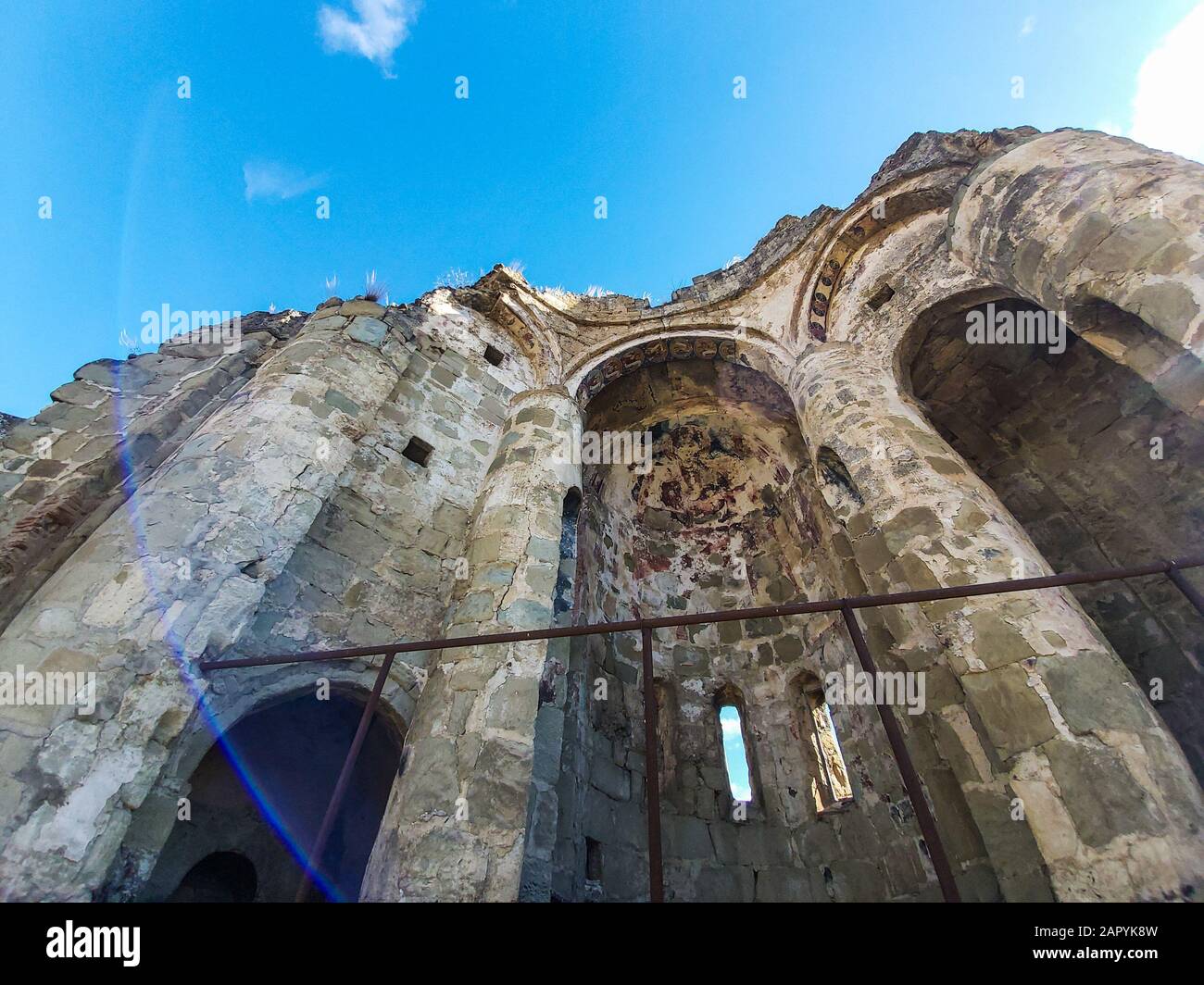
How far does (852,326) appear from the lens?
7609mm

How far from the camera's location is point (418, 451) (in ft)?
19.7

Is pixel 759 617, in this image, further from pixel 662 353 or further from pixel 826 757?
pixel 662 353

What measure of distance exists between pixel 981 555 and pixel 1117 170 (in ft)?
9.75

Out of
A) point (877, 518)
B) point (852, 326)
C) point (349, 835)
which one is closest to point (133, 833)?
point (349, 835)

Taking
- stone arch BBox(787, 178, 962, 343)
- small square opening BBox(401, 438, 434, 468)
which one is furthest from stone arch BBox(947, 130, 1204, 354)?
small square opening BBox(401, 438, 434, 468)

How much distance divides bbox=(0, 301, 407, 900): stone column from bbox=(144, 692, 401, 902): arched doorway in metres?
1.47

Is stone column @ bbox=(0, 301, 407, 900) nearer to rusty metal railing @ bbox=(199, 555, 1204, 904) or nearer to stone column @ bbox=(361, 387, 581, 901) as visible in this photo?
rusty metal railing @ bbox=(199, 555, 1204, 904)

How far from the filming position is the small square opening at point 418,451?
5896mm

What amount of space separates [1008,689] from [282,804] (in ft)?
18.4

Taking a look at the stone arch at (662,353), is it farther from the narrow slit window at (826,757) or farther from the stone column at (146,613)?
the narrow slit window at (826,757)

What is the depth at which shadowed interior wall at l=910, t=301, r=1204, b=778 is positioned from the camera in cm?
551

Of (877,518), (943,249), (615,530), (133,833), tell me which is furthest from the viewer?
(615,530)

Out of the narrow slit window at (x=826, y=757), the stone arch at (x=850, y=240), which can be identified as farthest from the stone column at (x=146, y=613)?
the stone arch at (x=850, y=240)
